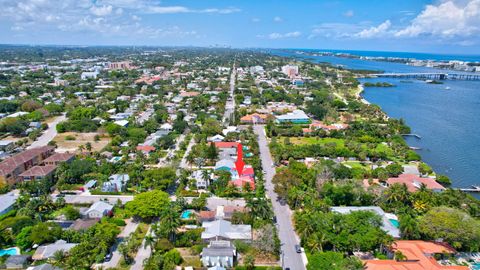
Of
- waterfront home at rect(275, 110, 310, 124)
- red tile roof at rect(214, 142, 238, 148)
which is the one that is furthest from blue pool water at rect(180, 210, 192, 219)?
waterfront home at rect(275, 110, 310, 124)

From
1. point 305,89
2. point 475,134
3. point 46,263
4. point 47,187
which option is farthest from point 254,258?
point 305,89

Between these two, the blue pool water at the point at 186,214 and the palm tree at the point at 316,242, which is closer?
the palm tree at the point at 316,242

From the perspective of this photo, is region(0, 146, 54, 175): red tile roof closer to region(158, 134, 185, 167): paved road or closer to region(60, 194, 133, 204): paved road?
region(60, 194, 133, 204): paved road

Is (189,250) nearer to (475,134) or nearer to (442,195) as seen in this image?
(442,195)

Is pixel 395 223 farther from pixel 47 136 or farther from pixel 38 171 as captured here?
pixel 47 136

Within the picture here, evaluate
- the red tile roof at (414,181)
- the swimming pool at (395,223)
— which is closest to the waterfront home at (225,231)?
the swimming pool at (395,223)

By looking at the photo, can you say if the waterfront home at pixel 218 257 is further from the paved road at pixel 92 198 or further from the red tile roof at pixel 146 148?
the red tile roof at pixel 146 148

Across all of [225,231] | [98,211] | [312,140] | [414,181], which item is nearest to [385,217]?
[414,181]
